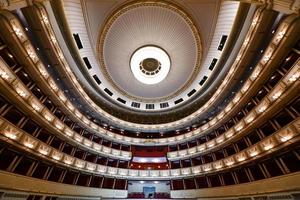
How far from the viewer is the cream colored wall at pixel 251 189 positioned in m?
9.68

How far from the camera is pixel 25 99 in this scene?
11.9m

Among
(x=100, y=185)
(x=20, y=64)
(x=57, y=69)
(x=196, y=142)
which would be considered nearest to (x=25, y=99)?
(x=20, y=64)

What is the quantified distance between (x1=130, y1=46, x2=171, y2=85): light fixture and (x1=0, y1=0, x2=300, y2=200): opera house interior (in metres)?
0.16

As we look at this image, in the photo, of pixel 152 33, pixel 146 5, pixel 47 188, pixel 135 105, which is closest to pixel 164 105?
pixel 135 105

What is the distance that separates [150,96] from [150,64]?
6.00 m

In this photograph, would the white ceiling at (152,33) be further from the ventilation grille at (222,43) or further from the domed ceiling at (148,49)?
the ventilation grille at (222,43)

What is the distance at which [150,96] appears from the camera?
90.7 ft

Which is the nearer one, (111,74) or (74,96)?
(74,96)

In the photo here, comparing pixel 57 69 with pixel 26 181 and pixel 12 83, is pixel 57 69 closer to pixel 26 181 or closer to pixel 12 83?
pixel 12 83

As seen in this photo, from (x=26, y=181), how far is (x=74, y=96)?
36.1ft

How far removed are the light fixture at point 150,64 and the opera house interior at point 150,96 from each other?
0.16 meters

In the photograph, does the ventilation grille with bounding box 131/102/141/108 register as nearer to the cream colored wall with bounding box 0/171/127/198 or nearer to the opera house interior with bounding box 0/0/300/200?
the opera house interior with bounding box 0/0/300/200

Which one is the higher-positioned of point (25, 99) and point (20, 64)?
point (20, 64)

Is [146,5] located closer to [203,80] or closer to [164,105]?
[203,80]
